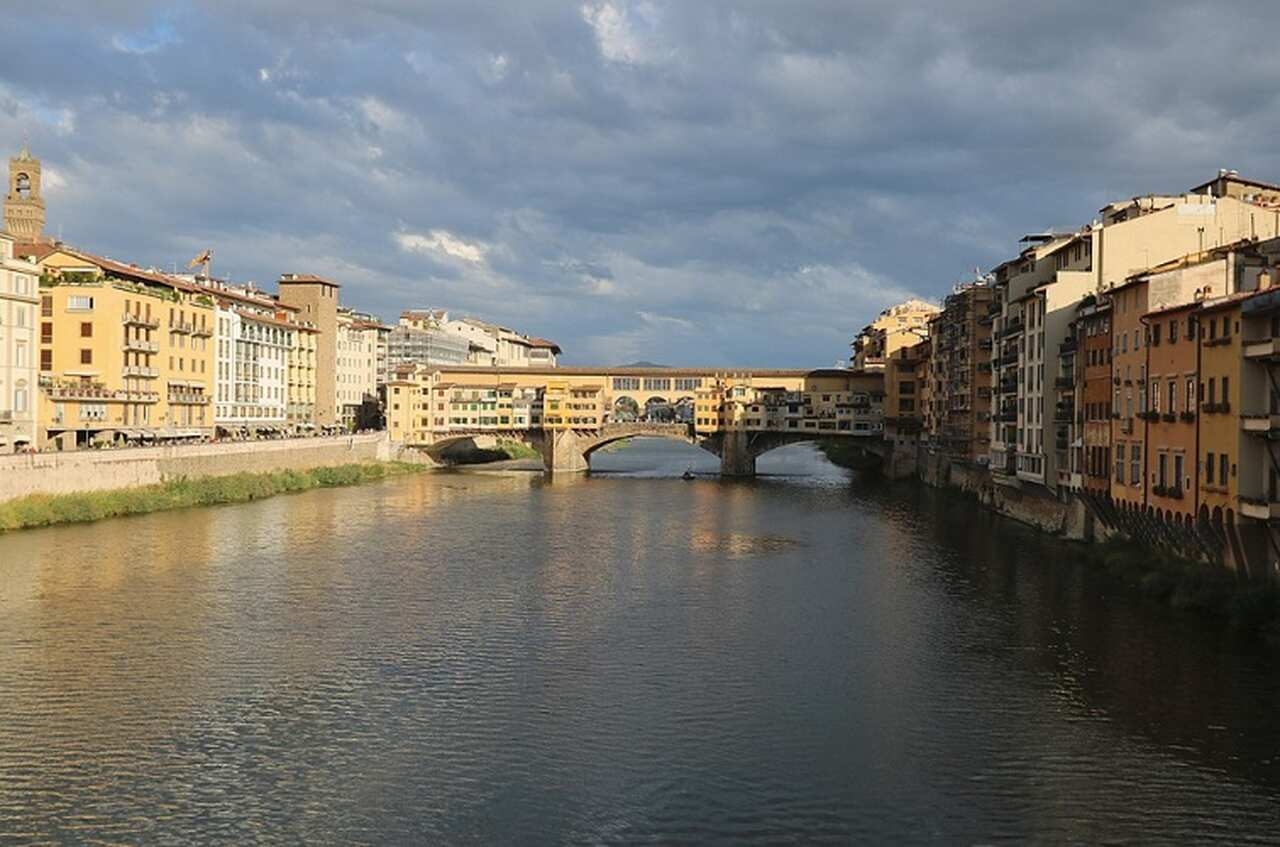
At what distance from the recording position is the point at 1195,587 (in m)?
29.5

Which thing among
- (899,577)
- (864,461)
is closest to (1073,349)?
(899,577)

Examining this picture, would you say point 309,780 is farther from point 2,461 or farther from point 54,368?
point 54,368

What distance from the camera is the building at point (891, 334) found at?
3703 inches

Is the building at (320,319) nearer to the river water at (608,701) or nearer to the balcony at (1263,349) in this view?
the river water at (608,701)

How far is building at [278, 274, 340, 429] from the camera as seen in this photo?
97250 millimetres

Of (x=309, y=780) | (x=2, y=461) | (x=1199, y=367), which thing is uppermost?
(x=1199, y=367)

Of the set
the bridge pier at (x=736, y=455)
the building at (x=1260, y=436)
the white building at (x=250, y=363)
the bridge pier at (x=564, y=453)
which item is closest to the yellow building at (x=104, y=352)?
the white building at (x=250, y=363)

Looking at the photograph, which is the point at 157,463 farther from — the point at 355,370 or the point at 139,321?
the point at 355,370

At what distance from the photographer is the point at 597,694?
76.7 feet

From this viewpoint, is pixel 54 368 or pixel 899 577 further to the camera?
pixel 54 368

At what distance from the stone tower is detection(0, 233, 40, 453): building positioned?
40.2 metres

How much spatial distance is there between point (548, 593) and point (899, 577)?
420 inches

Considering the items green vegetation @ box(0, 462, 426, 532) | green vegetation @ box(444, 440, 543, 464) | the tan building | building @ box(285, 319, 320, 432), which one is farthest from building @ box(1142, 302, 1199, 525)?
building @ box(285, 319, 320, 432)

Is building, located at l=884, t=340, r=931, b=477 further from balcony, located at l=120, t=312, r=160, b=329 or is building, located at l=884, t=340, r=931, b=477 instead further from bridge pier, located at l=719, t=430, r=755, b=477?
balcony, located at l=120, t=312, r=160, b=329
